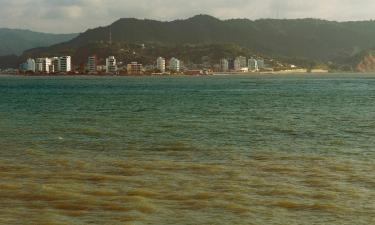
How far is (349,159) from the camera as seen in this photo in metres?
20.4

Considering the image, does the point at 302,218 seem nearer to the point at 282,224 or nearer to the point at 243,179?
the point at 282,224

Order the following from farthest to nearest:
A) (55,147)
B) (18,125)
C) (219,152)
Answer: (18,125) < (55,147) < (219,152)

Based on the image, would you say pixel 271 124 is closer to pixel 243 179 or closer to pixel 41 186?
pixel 243 179

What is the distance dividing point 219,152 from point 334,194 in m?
7.80

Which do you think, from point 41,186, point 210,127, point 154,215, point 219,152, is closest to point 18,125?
point 210,127

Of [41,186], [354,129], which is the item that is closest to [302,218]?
[41,186]

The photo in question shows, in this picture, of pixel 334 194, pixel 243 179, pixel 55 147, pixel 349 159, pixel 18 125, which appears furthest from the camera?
pixel 18 125

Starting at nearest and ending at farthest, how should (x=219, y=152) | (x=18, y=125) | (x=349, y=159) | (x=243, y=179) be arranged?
1. (x=243, y=179)
2. (x=349, y=159)
3. (x=219, y=152)
4. (x=18, y=125)

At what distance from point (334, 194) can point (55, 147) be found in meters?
12.3

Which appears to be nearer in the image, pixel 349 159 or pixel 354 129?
pixel 349 159

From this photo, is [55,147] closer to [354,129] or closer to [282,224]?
[282,224]

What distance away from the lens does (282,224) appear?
12258mm

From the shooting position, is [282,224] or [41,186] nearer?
[282,224]

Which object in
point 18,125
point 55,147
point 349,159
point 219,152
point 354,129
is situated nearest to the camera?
point 349,159
